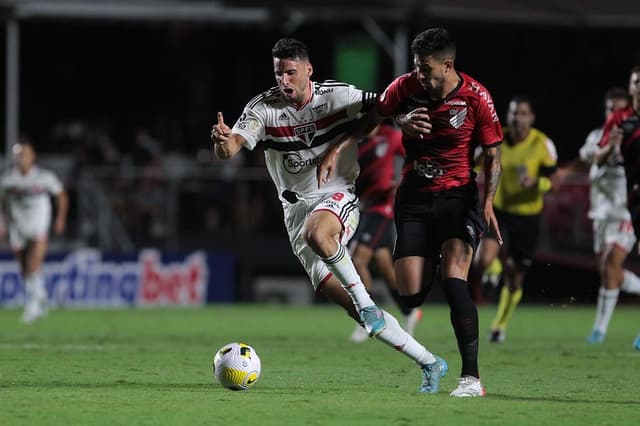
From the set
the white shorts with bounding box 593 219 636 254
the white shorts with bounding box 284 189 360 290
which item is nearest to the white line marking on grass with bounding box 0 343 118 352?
the white shorts with bounding box 284 189 360 290

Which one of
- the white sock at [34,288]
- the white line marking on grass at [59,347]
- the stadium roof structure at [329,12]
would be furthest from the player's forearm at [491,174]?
the stadium roof structure at [329,12]

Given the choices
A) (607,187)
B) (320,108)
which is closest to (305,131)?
(320,108)

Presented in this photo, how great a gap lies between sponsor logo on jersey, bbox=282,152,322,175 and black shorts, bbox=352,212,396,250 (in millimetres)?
4027

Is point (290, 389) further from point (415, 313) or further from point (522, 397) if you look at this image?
point (415, 313)

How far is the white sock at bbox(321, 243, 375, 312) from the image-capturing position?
7.96 m

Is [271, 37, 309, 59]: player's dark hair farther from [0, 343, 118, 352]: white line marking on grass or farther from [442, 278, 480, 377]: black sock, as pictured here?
[0, 343, 118, 352]: white line marking on grass

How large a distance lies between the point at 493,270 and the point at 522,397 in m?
5.60

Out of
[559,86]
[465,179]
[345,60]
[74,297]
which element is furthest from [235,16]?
[465,179]

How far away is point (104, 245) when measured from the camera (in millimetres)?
20391

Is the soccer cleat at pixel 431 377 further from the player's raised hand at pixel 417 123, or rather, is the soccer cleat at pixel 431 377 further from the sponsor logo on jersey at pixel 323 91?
the sponsor logo on jersey at pixel 323 91

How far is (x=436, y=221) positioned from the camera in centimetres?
804

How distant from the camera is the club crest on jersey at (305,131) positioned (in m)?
8.70

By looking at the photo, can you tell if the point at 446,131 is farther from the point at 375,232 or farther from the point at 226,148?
the point at 375,232

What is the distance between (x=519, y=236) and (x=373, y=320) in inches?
220
